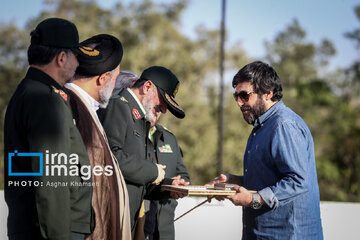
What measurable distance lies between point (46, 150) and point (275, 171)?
4.37 ft

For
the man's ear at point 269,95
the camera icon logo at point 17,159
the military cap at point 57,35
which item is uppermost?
the military cap at point 57,35

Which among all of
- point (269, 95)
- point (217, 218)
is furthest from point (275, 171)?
point (217, 218)

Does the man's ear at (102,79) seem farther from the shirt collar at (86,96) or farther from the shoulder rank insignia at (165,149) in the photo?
the shoulder rank insignia at (165,149)

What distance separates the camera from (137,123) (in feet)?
10.2

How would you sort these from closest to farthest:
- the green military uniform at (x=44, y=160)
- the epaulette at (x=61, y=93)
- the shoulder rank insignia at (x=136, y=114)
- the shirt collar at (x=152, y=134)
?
the green military uniform at (x=44, y=160)
the epaulette at (x=61, y=93)
the shoulder rank insignia at (x=136, y=114)
the shirt collar at (x=152, y=134)

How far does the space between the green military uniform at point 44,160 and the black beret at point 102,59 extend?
1.33 feet

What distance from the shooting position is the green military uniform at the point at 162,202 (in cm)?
340

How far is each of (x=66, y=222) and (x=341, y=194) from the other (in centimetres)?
2124

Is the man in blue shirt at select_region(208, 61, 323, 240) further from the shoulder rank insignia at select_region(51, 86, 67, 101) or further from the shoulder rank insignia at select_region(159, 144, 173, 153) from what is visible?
the shoulder rank insignia at select_region(51, 86, 67, 101)

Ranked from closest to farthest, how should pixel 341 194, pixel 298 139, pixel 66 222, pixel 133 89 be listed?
pixel 66 222 → pixel 298 139 → pixel 133 89 → pixel 341 194

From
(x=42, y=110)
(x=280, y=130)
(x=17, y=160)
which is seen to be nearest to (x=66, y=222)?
(x=17, y=160)

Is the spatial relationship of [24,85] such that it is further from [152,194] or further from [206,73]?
[206,73]

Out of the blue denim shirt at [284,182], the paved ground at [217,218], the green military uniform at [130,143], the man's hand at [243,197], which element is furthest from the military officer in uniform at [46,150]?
the paved ground at [217,218]

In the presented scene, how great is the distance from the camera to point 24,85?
83.5 inches
